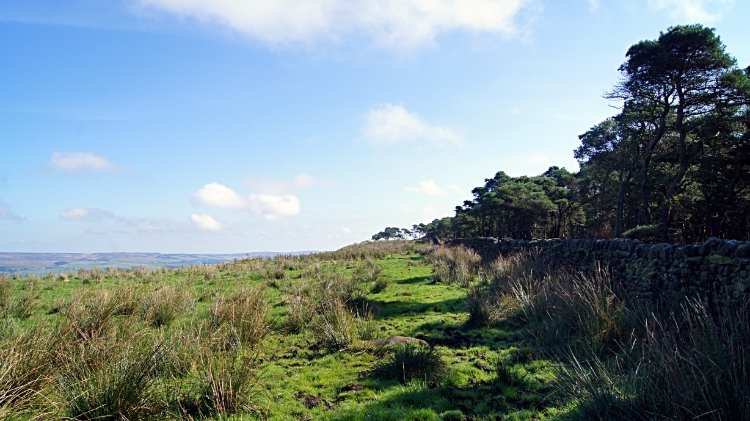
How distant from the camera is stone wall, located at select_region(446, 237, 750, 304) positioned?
5.45 metres

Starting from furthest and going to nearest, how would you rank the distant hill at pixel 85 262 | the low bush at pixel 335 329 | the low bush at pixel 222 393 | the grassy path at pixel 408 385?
1. the distant hill at pixel 85 262
2. the low bush at pixel 335 329
3. the grassy path at pixel 408 385
4. the low bush at pixel 222 393

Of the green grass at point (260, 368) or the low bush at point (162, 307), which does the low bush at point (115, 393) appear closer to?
the green grass at point (260, 368)

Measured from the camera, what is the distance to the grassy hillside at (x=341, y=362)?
11.3ft

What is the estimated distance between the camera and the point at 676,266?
6.83 meters

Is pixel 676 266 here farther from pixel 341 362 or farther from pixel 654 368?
pixel 341 362

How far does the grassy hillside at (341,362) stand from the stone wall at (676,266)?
32.3 inches

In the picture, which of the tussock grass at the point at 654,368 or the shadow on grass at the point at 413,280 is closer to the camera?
the tussock grass at the point at 654,368

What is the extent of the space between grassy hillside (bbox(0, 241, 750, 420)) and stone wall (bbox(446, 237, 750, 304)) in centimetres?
82

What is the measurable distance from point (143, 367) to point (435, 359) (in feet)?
12.5

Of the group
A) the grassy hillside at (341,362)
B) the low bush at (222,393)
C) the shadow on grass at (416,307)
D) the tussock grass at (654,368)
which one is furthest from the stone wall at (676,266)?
the low bush at (222,393)

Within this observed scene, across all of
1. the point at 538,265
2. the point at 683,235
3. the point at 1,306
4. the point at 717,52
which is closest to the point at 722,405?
→ the point at 538,265

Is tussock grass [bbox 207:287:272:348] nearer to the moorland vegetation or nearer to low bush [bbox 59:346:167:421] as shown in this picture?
the moorland vegetation

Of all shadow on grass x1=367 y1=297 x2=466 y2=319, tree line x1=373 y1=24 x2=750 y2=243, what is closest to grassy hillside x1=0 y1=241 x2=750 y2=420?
shadow on grass x1=367 y1=297 x2=466 y2=319

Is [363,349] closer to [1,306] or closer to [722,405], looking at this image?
[722,405]
